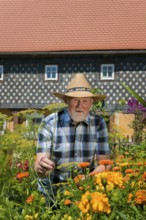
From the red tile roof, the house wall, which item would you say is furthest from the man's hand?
the red tile roof

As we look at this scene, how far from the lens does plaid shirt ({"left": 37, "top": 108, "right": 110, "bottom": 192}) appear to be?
3.59 meters

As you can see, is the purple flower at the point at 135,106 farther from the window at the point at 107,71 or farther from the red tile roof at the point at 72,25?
the window at the point at 107,71

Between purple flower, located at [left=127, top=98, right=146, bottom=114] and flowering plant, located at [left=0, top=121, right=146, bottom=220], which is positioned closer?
flowering plant, located at [left=0, top=121, right=146, bottom=220]

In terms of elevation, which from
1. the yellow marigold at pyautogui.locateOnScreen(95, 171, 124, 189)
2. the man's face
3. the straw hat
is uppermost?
the straw hat

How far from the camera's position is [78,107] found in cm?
364

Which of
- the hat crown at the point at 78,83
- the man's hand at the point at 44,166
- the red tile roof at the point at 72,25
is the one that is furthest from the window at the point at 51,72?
the man's hand at the point at 44,166

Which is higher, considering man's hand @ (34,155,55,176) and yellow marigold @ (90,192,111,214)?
man's hand @ (34,155,55,176)

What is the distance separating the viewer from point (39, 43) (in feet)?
64.4

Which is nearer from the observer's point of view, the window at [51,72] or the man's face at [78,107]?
the man's face at [78,107]

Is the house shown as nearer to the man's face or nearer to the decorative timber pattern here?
the decorative timber pattern

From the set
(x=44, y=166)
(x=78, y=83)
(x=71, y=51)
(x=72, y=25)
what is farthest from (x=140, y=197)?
(x=72, y=25)

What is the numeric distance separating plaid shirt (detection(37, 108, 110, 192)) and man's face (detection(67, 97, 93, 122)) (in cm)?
Answer: 4

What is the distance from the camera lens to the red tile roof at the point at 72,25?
19.1 metres

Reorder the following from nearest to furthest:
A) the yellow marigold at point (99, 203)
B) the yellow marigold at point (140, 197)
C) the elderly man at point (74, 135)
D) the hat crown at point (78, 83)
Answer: the yellow marigold at point (99, 203) → the yellow marigold at point (140, 197) → the elderly man at point (74, 135) → the hat crown at point (78, 83)
